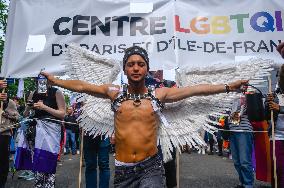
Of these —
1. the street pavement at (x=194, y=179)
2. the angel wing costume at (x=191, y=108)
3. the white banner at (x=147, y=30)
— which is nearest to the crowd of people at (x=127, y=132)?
the angel wing costume at (x=191, y=108)

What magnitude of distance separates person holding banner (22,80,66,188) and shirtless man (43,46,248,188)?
1.40 metres

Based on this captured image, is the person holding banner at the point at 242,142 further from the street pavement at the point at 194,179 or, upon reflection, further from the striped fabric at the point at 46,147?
the striped fabric at the point at 46,147

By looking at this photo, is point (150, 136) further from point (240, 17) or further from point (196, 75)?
point (240, 17)

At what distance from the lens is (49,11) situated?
5586 millimetres

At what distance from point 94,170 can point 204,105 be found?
2137 millimetres

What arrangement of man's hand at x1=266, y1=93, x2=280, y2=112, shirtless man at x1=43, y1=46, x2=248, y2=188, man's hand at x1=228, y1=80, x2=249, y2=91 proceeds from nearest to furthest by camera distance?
shirtless man at x1=43, y1=46, x2=248, y2=188, man's hand at x1=228, y1=80, x2=249, y2=91, man's hand at x1=266, y1=93, x2=280, y2=112

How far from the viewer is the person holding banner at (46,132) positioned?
5.21 meters

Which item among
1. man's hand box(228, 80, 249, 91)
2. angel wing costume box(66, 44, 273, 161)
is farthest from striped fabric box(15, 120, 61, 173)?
man's hand box(228, 80, 249, 91)

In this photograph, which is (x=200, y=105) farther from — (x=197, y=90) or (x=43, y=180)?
(x=43, y=180)

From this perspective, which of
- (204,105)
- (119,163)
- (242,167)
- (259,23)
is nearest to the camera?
(119,163)

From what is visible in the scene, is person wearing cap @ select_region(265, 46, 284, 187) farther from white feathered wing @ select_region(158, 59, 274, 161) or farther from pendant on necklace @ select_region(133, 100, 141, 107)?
pendant on necklace @ select_region(133, 100, 141, 107)

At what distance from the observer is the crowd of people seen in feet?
12.2

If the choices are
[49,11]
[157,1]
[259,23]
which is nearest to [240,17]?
[259,23]

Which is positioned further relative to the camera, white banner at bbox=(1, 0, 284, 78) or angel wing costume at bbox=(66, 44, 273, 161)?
white banner at bbox=(1, 0, 284, 78)
